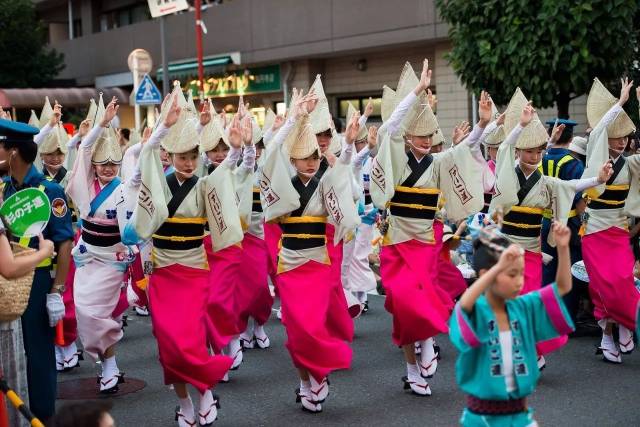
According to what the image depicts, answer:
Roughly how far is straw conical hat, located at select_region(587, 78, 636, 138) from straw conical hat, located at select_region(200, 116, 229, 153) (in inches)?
121

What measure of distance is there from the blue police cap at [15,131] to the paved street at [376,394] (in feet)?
7.14

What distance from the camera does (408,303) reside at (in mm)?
6805

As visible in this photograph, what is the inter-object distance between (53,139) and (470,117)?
1112cm

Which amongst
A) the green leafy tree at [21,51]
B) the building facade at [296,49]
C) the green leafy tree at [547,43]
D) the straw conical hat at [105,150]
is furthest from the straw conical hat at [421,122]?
the green leafy tree at [21,51]

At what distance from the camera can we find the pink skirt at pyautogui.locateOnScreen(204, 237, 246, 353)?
717 centimetres

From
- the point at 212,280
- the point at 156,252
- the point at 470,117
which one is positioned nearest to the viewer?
the point at 156,252

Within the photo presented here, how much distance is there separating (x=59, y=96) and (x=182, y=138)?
21622 millimetres

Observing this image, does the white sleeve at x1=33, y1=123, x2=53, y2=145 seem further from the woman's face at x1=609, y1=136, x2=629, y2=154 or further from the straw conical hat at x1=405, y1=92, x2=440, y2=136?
the woman's face at x1=609, y1=136, x2=629, y2=154

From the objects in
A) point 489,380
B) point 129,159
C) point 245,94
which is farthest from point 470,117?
point 489,380

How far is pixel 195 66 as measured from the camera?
2402cm

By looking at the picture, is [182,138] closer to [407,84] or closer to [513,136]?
[407,84]

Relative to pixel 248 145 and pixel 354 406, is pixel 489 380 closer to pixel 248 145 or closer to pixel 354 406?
pixel 354 406

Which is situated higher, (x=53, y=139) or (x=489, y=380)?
(x=53, y=139)

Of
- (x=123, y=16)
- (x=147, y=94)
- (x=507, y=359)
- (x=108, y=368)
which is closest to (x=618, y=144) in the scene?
(x=507, y=359)
